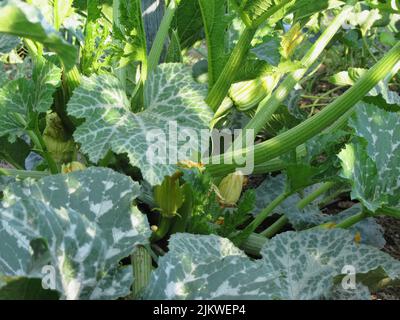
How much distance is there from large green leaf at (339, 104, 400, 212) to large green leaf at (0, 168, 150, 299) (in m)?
0.49

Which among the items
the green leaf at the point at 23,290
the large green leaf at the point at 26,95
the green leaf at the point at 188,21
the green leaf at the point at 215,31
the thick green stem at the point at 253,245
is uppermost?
the green leaf at the point at 188,21

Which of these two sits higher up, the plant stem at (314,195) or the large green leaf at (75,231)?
the plant stem at (314,195)

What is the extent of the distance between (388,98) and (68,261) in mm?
1108

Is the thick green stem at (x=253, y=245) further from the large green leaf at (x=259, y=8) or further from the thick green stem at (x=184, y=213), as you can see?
the large green leaf at (x=259, y=8)

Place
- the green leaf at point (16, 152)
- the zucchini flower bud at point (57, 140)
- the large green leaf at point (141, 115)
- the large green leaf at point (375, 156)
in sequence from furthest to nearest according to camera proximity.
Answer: the green leaf at point (16, 152) < the zucchini flower bud at point (57, 140) < the large green leaf at point (375, 156) < the large green leaf at point (141, 115)

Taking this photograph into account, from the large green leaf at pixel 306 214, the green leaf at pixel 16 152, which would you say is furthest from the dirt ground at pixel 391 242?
the green leaf at pixel 16 152

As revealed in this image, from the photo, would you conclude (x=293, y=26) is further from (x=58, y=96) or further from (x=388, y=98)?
(x=58, y=96)

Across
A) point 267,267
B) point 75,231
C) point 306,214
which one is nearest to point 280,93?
point 306,214

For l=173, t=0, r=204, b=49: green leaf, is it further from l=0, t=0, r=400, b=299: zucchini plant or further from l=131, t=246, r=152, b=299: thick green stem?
l=131, t=246, r=152, b=299: thick green stem

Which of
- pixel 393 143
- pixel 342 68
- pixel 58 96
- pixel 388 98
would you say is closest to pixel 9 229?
pixel 58 96

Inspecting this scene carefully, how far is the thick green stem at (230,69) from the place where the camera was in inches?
57.2

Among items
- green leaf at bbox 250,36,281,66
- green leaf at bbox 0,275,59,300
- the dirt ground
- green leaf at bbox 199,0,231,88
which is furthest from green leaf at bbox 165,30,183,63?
green leaf at bbox 0,275,59,300

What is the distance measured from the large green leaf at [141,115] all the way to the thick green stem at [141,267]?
0.79 ft

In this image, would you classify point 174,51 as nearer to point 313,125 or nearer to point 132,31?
point 132,31
